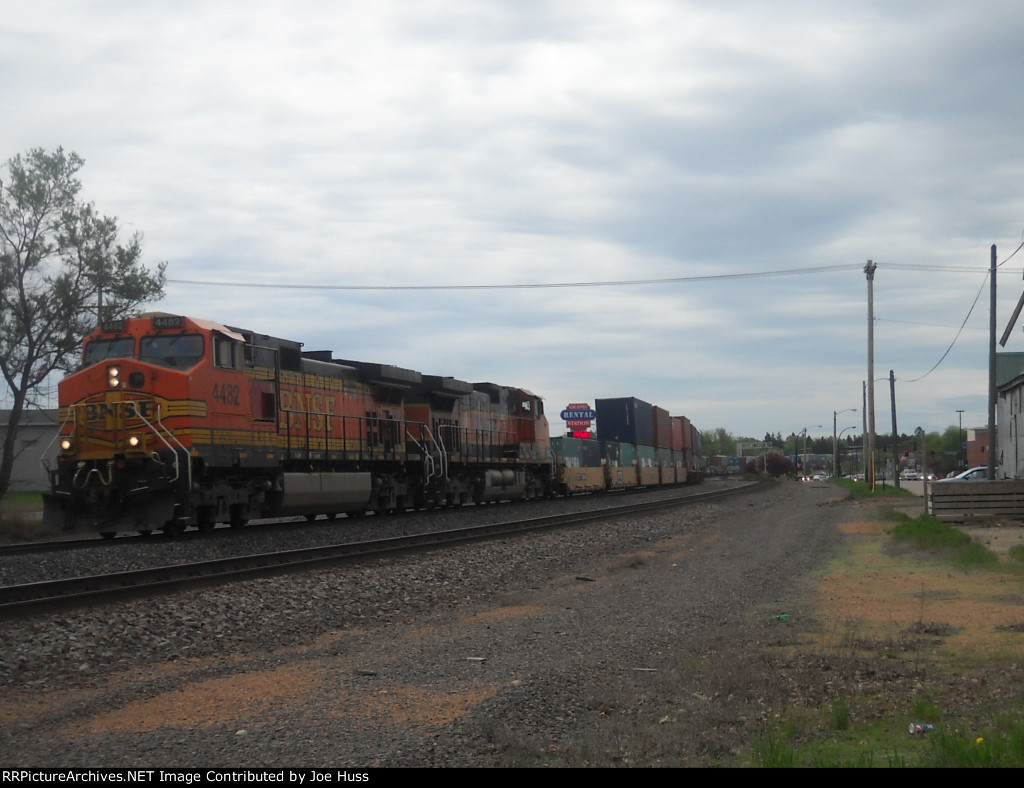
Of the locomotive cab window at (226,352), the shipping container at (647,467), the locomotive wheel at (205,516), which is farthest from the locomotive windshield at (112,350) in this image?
the shipping container at (647,467)

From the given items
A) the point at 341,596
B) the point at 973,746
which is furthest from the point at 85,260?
the point at 973,746

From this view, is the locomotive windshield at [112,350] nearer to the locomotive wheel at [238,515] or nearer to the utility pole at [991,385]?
the locomotive wheel at [238,515]

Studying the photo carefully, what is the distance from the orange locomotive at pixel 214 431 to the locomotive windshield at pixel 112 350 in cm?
2

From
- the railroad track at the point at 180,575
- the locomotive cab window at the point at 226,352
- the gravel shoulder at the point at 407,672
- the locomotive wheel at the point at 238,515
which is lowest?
the gravel shoulder at the point at 407,672

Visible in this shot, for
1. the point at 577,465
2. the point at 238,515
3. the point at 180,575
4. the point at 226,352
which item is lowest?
the point at 180,575

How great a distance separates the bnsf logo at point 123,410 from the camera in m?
16.7

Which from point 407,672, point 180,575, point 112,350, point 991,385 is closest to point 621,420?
point 991,385

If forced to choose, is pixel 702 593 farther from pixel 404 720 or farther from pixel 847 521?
pixel 847 521

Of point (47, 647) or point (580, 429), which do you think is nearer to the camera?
point (47, 647)

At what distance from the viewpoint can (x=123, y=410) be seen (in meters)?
16.7

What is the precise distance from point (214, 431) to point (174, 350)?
1.66 meters

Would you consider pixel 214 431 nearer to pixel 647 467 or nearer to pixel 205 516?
pixel 205 516

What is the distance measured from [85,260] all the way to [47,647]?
73.5 feet

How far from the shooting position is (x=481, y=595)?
12375 millimetres
